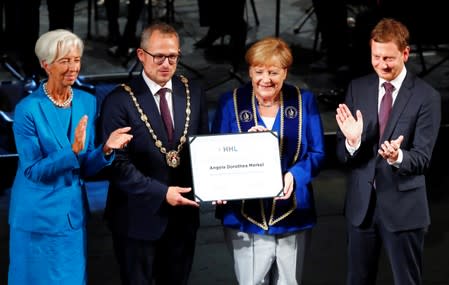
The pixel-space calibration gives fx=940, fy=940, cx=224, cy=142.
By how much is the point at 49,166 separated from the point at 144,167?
44cm

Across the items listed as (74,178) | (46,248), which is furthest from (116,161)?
(46,248)

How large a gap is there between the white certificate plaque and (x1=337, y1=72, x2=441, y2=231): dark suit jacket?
39 cm

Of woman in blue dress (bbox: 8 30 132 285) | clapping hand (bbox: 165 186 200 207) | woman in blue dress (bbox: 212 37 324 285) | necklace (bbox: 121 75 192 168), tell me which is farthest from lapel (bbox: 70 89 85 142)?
woman in blue dress (bbox: 212 37 324 285)

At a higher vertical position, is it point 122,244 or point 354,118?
point 354,118

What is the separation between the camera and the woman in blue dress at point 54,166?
382 centimetres

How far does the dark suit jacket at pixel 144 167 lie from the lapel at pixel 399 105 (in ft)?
A: 2.62

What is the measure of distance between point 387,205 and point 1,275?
2285 mm

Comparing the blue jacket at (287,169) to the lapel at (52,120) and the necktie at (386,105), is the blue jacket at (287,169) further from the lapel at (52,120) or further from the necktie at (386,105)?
the lapel at (52,120)

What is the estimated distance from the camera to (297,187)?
13.4 ft

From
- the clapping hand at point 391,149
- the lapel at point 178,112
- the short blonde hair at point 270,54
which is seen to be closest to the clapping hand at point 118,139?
the lapel at point 178,112

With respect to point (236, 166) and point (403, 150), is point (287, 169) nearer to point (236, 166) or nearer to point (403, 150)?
Answer: point (236, 166)

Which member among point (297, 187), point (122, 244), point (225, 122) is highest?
point (225, 122)

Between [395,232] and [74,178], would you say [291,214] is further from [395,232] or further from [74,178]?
[74,178]

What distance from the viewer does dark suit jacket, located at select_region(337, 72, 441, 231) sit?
405cm
